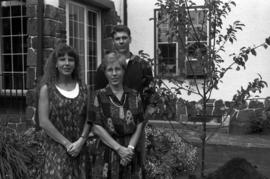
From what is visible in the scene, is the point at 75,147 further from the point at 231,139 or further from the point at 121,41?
the point at 231,139

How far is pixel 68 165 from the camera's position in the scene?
3342 mm

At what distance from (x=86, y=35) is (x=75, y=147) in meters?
5.82

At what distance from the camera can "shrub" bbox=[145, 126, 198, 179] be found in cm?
504

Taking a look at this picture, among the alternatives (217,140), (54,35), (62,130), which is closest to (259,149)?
(217,140)

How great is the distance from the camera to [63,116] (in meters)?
3.31

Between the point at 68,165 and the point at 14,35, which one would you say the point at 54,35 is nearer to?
the point at 14,35

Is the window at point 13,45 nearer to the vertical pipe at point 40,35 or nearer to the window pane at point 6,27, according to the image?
the window pane at point 6,27

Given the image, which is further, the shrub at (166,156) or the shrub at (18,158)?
the shrub at (166,156)

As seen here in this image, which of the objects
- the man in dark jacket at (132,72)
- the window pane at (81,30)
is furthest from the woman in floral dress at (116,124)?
the window pane at (81,30)

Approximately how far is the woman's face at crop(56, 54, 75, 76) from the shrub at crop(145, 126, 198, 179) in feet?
6.75

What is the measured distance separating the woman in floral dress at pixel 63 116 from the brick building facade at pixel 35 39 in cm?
215

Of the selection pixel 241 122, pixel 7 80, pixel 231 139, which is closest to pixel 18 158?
pixel 7 80

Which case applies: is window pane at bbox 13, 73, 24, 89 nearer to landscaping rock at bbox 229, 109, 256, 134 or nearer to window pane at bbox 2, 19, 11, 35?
window pane at bbox 2, 19, 11, 35

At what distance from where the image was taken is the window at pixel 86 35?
8.38 metres
